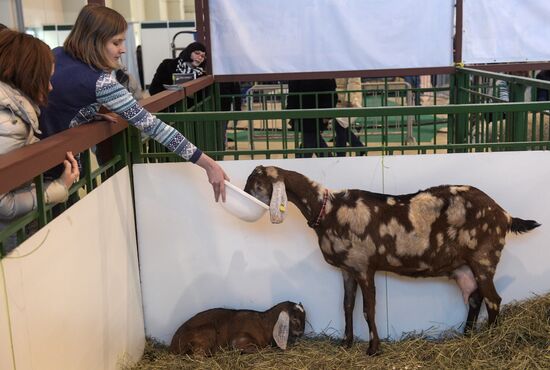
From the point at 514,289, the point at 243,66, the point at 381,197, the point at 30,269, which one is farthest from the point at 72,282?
the point at 243,66

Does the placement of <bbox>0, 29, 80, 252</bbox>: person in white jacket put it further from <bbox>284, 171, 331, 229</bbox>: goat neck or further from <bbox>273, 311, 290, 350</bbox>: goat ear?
<bbox>273, 311, 290, 350</bbox>: goat ear

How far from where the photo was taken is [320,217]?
3102 mm

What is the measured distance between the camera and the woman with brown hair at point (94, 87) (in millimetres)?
2764

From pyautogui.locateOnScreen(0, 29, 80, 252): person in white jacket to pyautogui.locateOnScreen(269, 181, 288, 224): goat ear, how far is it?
2.94 ft

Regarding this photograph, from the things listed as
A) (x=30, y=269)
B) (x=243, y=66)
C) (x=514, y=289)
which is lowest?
(x=514, y=289)

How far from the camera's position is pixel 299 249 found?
3.33 m

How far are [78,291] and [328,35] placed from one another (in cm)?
382

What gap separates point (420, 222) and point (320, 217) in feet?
1.44

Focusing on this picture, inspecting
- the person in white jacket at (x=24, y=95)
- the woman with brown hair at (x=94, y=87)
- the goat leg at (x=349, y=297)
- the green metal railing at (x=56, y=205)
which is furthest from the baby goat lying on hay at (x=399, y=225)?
the person in white jacket at (x=24, y=95)

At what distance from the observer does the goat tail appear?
10.3ft

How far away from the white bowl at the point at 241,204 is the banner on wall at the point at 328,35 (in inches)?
118

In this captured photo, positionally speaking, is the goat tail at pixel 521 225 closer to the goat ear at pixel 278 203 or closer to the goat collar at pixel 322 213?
the goat collar at pixel 322 213

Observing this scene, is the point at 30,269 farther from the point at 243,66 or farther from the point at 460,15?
the point at 460,15

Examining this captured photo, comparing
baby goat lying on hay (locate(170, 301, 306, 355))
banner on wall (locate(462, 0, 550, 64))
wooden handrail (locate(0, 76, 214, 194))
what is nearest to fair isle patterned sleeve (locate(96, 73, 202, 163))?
wooden handrail (locate(0, 76, 214, 194))
